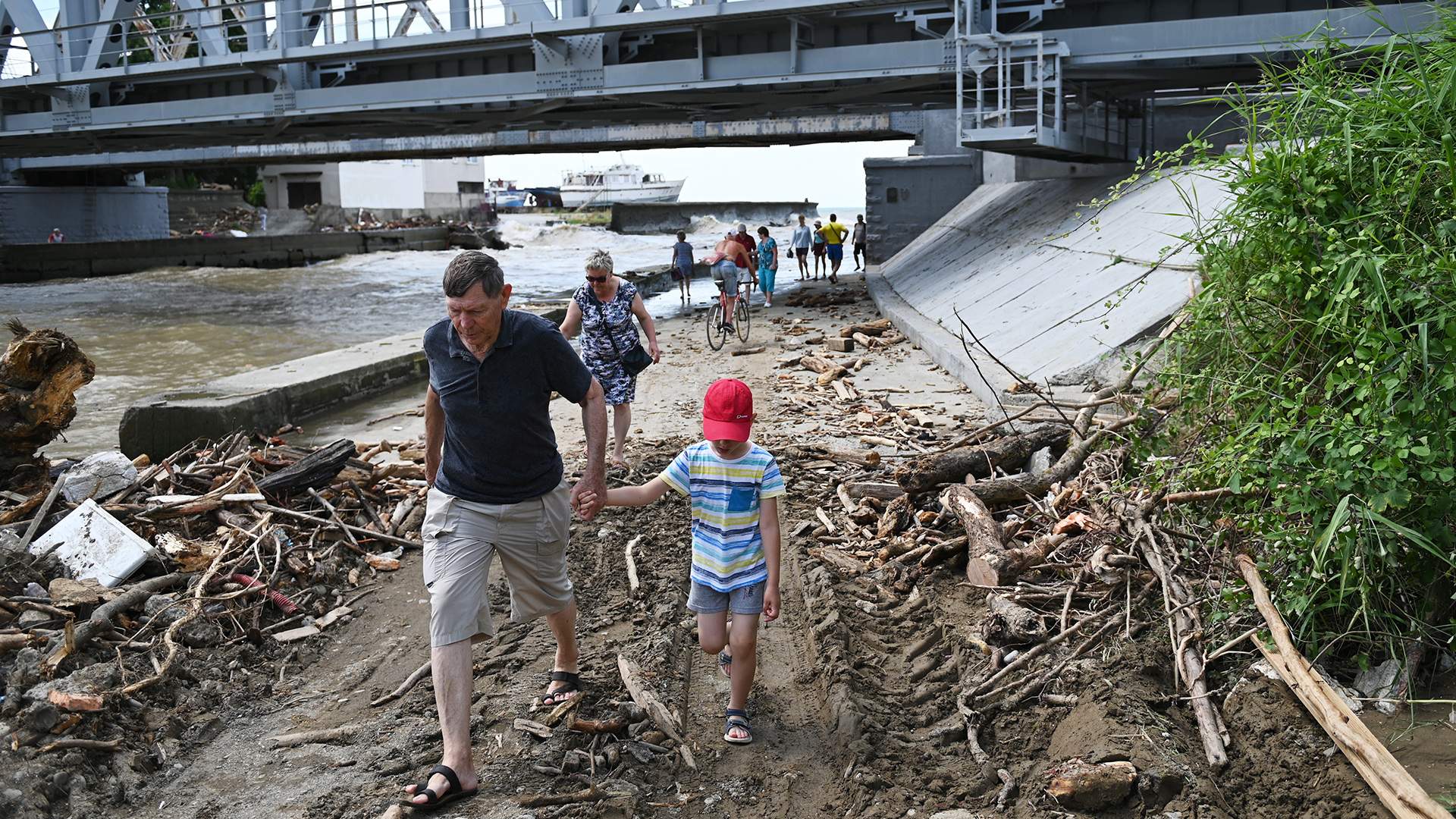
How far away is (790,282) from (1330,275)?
1235 inches

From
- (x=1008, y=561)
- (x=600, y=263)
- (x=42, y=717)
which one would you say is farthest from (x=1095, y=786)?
(x=600, y=263)

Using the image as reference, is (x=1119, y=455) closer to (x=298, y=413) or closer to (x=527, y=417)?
(x=527, y=417)

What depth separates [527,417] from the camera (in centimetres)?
459

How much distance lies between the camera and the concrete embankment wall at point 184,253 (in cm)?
4638

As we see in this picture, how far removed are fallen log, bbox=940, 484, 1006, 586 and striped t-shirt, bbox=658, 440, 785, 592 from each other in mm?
1980

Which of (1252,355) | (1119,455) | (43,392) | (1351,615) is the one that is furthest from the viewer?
(43,392)

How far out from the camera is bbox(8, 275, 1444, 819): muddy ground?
4223 millimetres

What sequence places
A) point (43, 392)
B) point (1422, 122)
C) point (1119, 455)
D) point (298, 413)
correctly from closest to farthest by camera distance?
point (1422, 122)
point (1119, 455)
point (43, 392)
point (298, 413)

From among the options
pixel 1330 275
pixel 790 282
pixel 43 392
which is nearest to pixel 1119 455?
pixel 1330 275

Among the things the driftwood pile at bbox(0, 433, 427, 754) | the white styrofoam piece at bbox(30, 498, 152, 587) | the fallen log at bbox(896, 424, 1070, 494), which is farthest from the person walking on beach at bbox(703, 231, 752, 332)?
the white styrofoam piece at bbox(30, 498, 152, 587)

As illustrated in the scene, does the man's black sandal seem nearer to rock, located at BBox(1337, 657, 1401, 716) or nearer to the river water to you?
rock, located at BBox(1337, 657, 1401, 716)

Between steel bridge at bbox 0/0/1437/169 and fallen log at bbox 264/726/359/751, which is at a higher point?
steel bridge at bbox 0/0/1437/169

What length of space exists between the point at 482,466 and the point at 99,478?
486cm

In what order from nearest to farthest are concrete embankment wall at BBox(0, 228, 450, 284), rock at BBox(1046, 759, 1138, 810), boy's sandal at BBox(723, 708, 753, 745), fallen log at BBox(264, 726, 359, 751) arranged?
rock at BBox(1046, 759, 1138, 810), boy's sandal at BBox(723, 708, 753, 745), fallen log at BBox(264, 726, 359, 751), concrete embankment wall at BBox(0, 228, 450, 284)
